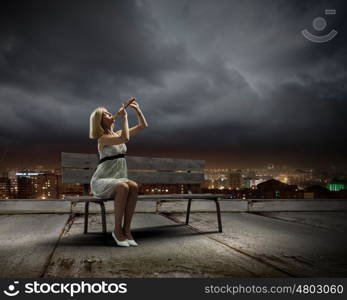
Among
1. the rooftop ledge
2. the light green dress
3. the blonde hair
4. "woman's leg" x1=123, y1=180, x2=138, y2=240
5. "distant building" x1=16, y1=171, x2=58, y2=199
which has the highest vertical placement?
the blonde hair

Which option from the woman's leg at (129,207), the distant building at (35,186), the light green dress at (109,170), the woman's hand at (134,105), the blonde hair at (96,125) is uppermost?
the woman's hand at (134,105)

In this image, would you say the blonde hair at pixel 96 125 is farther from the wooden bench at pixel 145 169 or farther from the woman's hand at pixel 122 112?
the wooden bench at pixel 145 169

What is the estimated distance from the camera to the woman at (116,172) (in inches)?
112

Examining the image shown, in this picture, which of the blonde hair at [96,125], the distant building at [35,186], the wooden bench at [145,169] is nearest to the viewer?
the blonde hair at [96,125]

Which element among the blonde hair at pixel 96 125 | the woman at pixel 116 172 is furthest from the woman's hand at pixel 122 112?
the blonde hair at pixel 96 125

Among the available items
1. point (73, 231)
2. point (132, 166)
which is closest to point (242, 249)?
point (73, 231)

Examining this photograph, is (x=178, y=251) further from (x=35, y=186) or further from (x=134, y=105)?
(x=35, y=186)

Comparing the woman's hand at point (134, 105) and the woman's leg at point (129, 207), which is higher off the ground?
the woman's hand at point (134, 105)

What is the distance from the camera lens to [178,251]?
2609 mm

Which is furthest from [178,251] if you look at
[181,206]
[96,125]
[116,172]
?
[181,206]

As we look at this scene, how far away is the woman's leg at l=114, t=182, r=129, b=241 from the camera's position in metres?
2.82

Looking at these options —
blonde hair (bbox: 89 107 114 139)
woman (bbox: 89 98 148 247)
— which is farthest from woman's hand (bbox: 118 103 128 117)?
blonde hair (bbox: 89 107 114 139)

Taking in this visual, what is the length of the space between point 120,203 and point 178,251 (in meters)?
0.72

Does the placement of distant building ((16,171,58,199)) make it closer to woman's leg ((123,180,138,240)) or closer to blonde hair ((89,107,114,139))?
blonde hair ((89,107,114,139))
